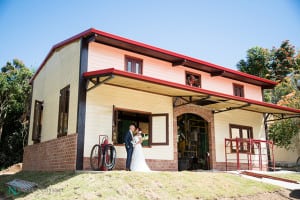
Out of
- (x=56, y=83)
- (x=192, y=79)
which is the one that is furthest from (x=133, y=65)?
(x=56, y=83)

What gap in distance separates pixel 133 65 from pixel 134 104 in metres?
1.68

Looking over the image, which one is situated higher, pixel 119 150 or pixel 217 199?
pixel 119 150

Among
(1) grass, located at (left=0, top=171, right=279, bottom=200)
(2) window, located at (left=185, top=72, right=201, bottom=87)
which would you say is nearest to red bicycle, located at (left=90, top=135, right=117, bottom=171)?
(1) grass, located at (left=0, top=171, right=279, bottom=200)

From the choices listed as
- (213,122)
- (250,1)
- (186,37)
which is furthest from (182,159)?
(250,1)

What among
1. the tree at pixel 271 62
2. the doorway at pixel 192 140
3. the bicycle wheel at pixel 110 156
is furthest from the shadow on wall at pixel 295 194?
the tree at pixel 271 62

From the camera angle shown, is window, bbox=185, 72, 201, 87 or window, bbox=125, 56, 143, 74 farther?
window, bbox=185, 72, 201, 87

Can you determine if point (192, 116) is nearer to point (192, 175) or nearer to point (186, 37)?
point (186, 37)

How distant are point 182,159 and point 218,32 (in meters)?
5.96

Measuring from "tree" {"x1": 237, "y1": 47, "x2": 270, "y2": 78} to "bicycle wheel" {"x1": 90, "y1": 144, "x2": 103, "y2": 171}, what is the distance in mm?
24135

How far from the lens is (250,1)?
12.0 meters

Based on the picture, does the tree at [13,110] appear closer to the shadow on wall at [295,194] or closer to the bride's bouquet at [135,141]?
the bride's bouquet at [135,141]

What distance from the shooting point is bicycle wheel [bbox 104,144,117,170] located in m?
9.60

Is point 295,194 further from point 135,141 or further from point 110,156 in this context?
point 110,156

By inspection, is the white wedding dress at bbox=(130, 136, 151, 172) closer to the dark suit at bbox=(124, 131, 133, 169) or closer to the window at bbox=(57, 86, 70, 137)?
the dark suit at bbox=(124, 131, 133, 169)
